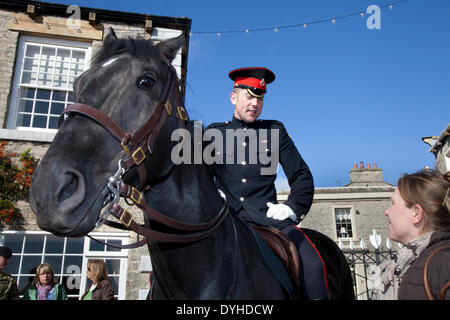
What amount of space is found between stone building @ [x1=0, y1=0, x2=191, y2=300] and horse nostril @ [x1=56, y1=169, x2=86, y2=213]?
22.4ft

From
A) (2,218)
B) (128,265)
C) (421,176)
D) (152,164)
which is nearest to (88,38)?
(2,218)

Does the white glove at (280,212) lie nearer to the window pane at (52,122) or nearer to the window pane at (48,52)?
the window pane at (52,122)

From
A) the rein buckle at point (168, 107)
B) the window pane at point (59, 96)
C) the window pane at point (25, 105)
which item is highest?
the window pane at point (59, 96)

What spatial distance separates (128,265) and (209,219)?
658 centimetres

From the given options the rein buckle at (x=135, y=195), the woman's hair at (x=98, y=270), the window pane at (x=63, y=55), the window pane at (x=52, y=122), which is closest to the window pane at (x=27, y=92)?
the window pane at (x=52, y=122)

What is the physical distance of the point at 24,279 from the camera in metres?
8.25

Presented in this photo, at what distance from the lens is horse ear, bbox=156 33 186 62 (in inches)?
93.9

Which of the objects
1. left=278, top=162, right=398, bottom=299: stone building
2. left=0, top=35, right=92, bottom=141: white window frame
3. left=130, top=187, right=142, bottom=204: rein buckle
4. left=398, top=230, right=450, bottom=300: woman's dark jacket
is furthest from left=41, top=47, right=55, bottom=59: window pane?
left=278, top=162, right=398, bottom=299: stone building

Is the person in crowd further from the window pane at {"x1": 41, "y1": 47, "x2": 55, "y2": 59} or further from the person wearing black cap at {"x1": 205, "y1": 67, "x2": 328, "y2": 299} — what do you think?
the window pane at {"x1": 41, "y1": 47, "x2": 55, "y2": 59}

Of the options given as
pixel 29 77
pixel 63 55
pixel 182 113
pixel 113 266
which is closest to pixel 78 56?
pixel 63 55

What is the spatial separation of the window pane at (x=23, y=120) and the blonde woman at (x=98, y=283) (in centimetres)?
475

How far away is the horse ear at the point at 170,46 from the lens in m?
2.38

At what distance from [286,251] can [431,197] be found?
1060mm
